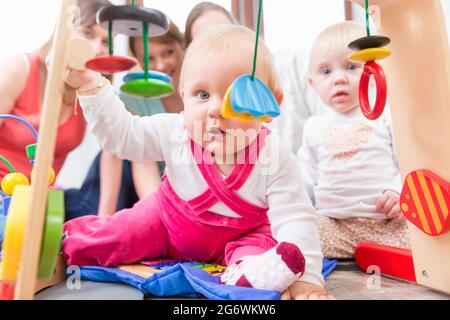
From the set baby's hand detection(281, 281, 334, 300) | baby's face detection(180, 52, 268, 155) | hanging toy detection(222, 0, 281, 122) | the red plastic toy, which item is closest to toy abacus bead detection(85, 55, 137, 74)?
hanging toy detection(222, 0, 281, 122)

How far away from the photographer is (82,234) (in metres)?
0.74

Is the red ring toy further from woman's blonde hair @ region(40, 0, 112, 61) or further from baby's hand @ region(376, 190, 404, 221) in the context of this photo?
woman's blonde hair @ region(40, 0, 112, 61)

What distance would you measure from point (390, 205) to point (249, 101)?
0.55 metres

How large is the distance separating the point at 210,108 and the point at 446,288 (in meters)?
0.39

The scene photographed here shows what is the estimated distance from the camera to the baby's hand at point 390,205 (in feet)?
2.87

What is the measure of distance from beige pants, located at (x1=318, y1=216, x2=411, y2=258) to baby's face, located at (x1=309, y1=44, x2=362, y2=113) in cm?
27

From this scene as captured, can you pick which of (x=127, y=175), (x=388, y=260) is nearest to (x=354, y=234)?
(x=388, y=260)

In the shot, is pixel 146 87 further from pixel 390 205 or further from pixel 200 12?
pixel 200 12

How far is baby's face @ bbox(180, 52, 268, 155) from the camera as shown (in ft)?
1.98

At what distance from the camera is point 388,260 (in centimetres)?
70

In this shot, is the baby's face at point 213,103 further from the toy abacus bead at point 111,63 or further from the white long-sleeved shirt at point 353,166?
the white long-sleeved shirt at point 353,166

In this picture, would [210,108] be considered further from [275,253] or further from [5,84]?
[5,84]

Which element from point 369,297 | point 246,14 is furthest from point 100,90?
point 246,14

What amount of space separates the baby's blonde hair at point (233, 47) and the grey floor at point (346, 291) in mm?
318
